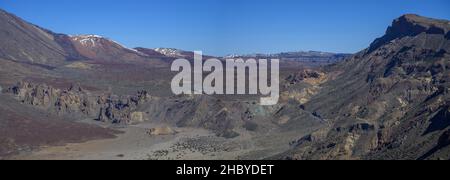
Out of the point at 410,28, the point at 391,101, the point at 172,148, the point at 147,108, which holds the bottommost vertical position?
the point at 172,148

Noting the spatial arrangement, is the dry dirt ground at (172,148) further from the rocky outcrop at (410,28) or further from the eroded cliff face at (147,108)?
the rocky outcrop at (410,28)

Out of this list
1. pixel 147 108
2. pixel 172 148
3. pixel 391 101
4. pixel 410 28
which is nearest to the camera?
pixel 391 101
